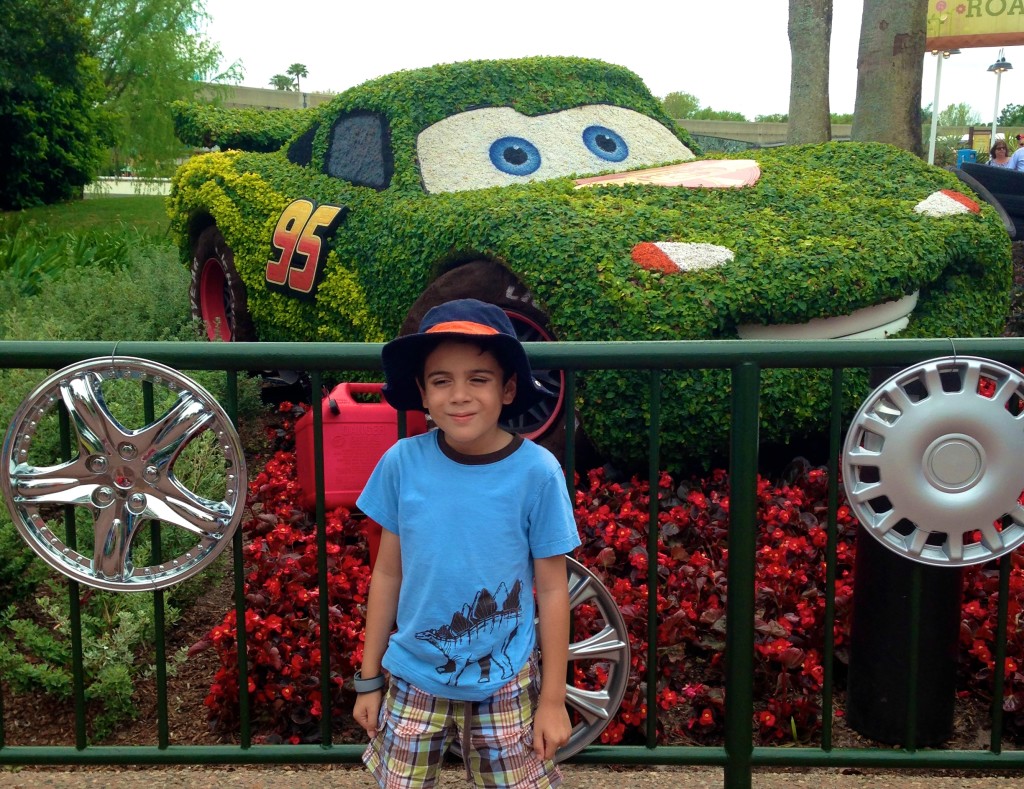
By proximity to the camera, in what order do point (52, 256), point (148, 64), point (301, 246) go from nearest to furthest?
point (301, 246), point (52, 256), point (148, 64)

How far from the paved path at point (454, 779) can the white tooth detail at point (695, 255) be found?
1906 millimetres

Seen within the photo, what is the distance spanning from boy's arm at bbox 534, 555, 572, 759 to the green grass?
2040 cm

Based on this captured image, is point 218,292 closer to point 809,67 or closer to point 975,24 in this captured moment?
point 809,67

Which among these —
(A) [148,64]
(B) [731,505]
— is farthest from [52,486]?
(A) [148,64]

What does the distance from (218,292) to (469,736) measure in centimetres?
561

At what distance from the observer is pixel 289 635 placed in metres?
3.26

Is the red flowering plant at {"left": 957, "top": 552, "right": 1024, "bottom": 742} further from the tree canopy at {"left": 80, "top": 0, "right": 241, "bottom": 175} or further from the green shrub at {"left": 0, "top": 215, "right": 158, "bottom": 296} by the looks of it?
the tree canopy at {"left": 80, "top": 0, "right": 241, "bottom": 175}

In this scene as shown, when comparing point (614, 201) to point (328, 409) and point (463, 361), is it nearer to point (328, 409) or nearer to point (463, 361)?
point (328, 409)

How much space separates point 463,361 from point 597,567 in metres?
1.89

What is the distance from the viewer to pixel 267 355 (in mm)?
2303

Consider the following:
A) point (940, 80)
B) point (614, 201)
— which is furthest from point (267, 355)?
point (940, 80)

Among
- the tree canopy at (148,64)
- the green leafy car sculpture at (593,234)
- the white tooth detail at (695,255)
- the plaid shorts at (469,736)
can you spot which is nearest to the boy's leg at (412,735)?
the plaid shorts at (469,736)

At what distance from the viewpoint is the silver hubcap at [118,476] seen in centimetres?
227

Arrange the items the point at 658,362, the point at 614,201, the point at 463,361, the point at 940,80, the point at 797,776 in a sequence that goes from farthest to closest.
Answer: the point at 940,80
the point at 614,201
the point at 797,776
the point at 658,362
the point at 463,361
